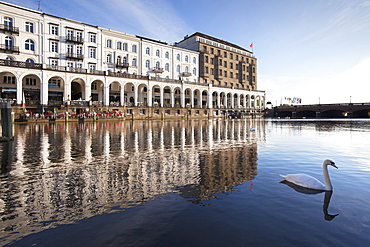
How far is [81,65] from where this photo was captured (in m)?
49.1

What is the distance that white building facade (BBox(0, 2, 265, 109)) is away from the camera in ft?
134

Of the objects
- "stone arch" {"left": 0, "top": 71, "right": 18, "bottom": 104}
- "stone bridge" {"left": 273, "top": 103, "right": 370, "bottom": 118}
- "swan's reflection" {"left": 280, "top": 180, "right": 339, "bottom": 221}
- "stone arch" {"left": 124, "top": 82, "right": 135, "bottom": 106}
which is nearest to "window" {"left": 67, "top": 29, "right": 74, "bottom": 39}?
"stone arch" {"left": 0, "top": 71, "right": 18, "bottom": 104}

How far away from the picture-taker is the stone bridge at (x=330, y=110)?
70694mm

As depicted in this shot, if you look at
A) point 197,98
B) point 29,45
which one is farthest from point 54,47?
point 197,98

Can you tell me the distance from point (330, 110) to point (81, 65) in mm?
84547

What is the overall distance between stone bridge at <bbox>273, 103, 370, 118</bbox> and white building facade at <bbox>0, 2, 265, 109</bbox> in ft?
133

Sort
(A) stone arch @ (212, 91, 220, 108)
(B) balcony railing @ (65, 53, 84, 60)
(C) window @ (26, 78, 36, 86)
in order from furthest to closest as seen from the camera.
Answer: (A) stone arch @ (212, 91, 220, 108) < (B) balcony railing @ (65, 53, 84, 60) < (C) window @ (26, 78, 36, 86)

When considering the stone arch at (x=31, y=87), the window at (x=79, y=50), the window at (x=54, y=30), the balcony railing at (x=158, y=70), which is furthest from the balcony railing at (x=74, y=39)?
the balcony railing at (x=158, y=70)

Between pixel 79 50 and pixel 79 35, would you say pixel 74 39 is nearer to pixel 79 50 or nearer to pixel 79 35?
pixel 79 35

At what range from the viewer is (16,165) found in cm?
875

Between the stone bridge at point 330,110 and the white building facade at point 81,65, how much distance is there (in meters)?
40.5

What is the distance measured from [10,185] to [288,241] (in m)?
7.43

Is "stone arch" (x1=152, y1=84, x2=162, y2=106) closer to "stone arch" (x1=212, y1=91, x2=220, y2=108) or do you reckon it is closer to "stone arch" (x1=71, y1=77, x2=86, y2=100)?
"stone arch" (x1=71, y1=77, x2=86, y2=100)

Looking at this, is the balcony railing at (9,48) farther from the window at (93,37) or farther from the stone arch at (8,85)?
the window at (93,37)
